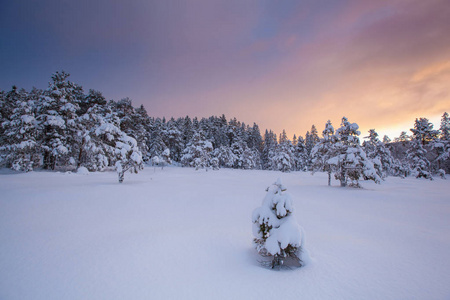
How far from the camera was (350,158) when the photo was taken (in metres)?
21.1

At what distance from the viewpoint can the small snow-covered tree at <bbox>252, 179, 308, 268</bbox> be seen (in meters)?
5.12

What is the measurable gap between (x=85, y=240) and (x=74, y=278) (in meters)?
2.44

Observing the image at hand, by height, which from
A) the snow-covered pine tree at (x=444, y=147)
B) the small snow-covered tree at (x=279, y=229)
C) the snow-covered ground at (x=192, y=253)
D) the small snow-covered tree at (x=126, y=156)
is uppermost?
the snow-covered pine tree at (x=444, y=147)

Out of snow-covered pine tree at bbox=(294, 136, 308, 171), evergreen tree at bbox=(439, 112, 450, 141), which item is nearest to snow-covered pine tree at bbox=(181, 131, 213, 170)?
snow-covered pine tree at bbox=(294, 136, 308, 171)

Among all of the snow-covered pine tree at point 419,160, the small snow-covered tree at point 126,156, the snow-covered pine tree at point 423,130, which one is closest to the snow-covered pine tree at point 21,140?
the small snow-covered tree at point 126,156

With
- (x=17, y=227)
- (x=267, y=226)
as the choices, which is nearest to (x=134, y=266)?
(x=267, y=226)

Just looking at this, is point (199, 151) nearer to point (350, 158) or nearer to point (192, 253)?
point (350, 158)

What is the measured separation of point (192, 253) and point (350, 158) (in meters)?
21.6

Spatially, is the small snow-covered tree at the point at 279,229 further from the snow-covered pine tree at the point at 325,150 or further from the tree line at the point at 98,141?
the snow-covered pine tree at the point at 325,150

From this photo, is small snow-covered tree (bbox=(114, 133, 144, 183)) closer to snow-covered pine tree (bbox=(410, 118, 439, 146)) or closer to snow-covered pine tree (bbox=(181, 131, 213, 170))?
snow-covered pine tree (bbox=(181, 131, 213, 170))

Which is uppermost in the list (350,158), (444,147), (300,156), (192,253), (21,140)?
(444,147)

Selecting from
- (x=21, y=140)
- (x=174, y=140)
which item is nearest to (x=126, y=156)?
(x=21, y=140)

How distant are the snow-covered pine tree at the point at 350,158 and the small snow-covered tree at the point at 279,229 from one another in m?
19.6

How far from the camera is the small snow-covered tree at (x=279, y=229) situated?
5117 mm
